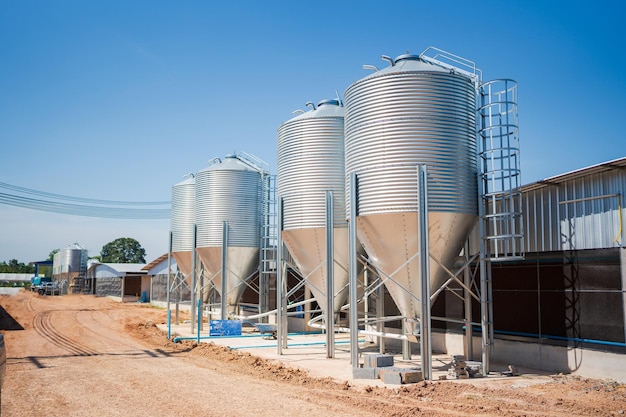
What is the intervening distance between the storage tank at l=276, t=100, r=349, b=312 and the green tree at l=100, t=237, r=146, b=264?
118m

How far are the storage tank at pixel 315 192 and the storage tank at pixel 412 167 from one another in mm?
3613

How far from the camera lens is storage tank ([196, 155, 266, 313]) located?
2747cm

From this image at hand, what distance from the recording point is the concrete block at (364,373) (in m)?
14.7

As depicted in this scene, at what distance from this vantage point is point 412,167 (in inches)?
594

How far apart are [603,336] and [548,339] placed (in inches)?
71.8

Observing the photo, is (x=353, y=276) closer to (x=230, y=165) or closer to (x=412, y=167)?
(x=412, y=167)

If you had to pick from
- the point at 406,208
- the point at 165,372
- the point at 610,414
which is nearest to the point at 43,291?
the point at 165,372

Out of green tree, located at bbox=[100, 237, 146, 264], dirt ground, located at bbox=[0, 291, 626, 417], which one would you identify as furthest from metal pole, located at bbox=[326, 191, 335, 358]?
green tree, located at bbox=[100, 237, 146, 264]

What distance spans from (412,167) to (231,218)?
14.0 m

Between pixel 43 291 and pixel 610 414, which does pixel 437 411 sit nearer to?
pixel 610 414

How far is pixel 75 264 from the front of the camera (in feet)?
281

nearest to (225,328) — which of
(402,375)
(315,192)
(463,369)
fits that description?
(315,192)

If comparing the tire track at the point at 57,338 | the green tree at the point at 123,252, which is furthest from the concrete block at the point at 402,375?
the green tree at the point at 123,252

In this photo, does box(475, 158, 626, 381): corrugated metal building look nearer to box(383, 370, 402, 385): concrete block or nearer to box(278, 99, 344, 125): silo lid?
box(383, 370, 402, 385): concrete block
